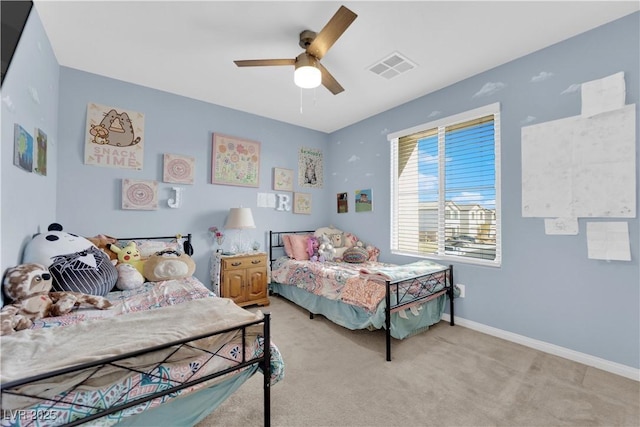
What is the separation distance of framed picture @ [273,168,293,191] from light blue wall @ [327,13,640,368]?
7.43 ft

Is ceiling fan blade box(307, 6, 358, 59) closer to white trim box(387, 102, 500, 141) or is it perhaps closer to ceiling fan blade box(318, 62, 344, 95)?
ceiling fan blade box(318, 62, 344, 95)

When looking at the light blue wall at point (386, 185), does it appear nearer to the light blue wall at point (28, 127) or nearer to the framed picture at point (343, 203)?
the light blue wall at point (28, 127)

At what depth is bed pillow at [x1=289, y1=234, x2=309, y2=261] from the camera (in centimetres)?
391

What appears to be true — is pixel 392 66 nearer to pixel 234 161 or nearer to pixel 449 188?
pixel 449 188

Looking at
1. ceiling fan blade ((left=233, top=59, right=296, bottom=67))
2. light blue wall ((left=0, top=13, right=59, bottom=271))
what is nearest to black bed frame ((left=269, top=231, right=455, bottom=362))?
ceiling fan blade ((left=233, top=59, right=296, bottom=67))

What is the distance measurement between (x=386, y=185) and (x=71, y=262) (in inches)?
137

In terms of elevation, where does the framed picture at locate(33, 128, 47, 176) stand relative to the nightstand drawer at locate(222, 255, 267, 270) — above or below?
above

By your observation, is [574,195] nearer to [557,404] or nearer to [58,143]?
[557,404]

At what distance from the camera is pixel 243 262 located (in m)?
3.52

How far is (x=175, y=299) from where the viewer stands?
1993 millimetres

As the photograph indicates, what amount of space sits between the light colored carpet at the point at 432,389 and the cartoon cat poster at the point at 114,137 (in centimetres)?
266

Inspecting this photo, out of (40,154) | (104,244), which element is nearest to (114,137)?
(40,154)

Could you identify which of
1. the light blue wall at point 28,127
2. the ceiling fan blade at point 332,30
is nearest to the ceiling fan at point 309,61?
the ceiling fan blade at point 332,30

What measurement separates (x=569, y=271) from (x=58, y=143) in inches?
197
